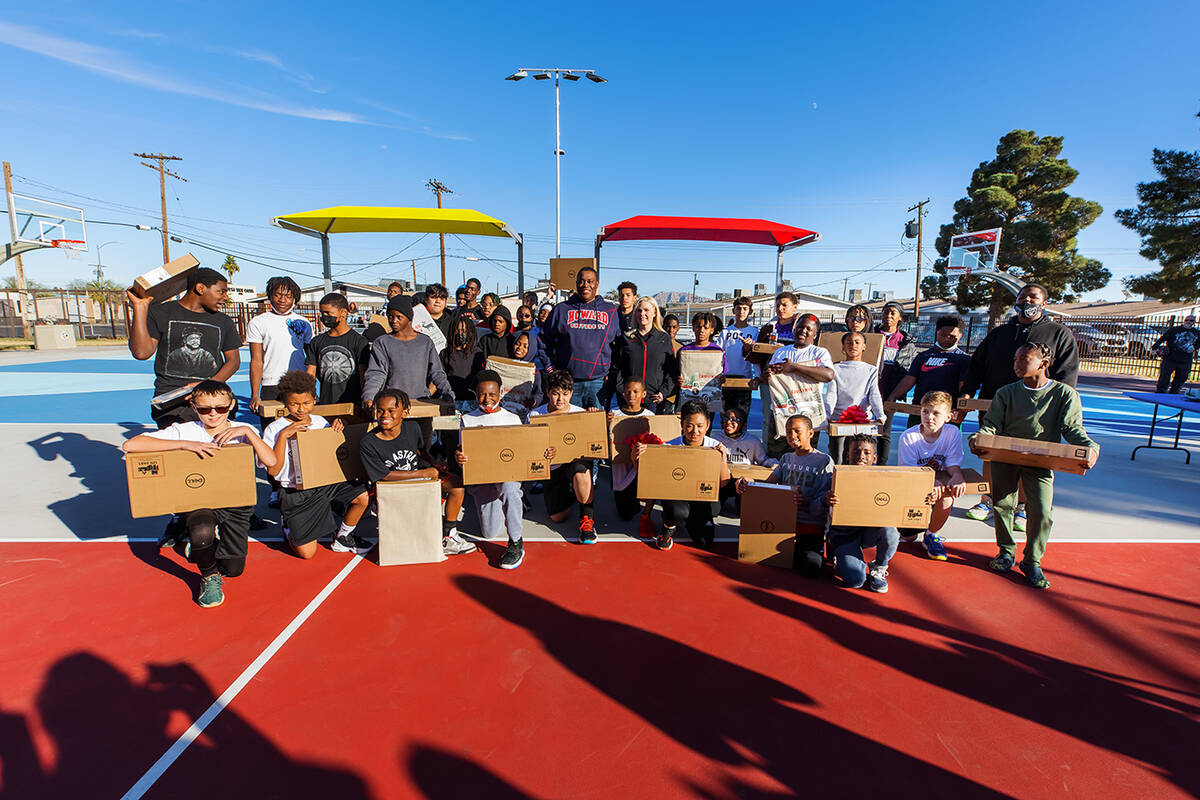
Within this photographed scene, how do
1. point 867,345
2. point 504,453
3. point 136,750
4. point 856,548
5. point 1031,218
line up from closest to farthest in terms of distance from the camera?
point 136,750
point 856,548
point 504,453
point 867,345
point 1031,218

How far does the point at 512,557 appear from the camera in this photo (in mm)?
3904

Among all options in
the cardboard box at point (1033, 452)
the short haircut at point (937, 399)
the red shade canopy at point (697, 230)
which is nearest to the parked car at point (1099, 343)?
the red shade canopy at point (697, 230)

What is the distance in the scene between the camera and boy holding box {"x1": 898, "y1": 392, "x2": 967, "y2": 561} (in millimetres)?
4109

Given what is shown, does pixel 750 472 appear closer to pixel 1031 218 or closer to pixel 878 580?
pixel 878 580

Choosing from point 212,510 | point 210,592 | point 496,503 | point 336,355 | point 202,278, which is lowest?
point 210,592

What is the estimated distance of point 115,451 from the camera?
6.68m

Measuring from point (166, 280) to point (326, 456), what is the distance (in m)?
1.91

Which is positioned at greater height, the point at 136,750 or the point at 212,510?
the point at 212,510

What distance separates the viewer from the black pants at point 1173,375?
1210cm

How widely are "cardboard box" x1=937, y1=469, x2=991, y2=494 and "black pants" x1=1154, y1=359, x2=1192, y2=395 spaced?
43.0ft

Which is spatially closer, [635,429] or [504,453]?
[504,453]

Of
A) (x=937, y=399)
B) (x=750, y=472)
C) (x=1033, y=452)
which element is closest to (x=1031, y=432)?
(x=1033, y=452)

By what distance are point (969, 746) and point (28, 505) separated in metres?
7.42

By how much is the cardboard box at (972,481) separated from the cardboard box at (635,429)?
210 cm
